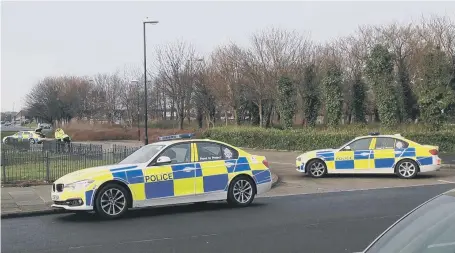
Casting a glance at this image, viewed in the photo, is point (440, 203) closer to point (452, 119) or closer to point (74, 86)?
point (452, 119)

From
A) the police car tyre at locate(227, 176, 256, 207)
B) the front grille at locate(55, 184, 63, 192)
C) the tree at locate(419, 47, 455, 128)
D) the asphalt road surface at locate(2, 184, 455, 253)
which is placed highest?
the tree at locate(419, 47, 455, 128)

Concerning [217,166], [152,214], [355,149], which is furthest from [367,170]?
[152,214]

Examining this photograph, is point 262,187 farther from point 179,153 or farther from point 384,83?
point 384,83

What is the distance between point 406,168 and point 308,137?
1162 centimetres

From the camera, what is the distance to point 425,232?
305cm

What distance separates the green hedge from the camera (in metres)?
25.3

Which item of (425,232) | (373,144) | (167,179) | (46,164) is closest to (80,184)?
(167,179)

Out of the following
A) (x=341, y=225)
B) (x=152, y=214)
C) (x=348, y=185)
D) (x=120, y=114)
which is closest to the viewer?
(x=341, y=225)

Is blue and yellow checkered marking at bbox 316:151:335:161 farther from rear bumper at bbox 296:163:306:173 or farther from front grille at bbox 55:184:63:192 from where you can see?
front grille at bbox 55:184:63:192

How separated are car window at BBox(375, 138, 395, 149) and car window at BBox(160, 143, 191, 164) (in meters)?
8.28

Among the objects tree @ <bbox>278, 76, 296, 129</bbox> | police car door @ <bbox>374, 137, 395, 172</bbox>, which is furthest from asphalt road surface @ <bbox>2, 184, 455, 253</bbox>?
tree @ <bbox>278, 76, 296, 129</bbox>

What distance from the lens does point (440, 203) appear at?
3.22m

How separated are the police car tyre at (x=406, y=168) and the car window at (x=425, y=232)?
13947 millimetres

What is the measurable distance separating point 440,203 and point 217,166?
7.69m
